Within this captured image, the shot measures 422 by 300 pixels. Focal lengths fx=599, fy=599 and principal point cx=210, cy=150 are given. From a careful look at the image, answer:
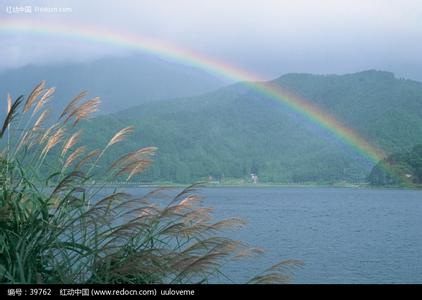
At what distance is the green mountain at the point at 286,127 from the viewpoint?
52.5m

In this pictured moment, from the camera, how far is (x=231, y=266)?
17406mm

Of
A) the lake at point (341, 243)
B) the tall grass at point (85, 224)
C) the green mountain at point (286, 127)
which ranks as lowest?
the lake at point (341, 243)

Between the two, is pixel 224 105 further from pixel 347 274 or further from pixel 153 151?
pixel 153 151

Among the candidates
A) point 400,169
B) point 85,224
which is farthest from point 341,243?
point 400,169

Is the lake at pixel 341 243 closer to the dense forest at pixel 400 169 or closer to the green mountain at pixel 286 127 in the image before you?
the dense forest at pixel 400 169

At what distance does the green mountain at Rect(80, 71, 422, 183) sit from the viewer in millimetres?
52500

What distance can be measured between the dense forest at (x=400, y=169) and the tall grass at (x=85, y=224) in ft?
170

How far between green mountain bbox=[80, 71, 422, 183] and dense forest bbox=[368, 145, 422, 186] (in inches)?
44.8

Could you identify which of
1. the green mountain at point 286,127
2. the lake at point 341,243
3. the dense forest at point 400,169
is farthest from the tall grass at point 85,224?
the dense forest at point 400,169

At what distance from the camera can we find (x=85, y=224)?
338cm

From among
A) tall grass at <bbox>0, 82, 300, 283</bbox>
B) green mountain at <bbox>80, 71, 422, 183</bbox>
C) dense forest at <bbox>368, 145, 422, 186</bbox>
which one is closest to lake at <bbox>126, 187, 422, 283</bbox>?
tall grass at <bbox>0, 82, 300, 283</bbox>

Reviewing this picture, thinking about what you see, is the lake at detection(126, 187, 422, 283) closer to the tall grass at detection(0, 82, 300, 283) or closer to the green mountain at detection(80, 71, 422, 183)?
the tall grass at detection(0, 82, 300, 283)
